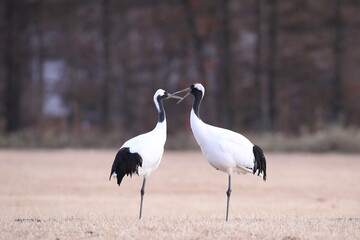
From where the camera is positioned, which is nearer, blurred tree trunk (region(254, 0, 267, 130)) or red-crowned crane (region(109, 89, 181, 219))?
red-crowned crane (region(109, 89, 181, 219))

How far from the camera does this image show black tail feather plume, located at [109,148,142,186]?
36.2 ft

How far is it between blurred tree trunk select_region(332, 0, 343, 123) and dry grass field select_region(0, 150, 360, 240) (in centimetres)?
778

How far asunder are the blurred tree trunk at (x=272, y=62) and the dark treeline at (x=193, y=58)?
0.04 metres

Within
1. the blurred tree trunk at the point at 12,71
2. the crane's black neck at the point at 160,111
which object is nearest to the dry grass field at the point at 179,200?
the crane's black neck at the point at 160,111

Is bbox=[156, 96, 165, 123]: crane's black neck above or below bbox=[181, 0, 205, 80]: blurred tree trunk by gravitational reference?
below

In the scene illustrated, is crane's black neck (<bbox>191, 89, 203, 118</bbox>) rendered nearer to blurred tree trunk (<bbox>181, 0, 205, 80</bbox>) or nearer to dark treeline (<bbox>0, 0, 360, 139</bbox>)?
dark treeline (<bbox>0, 0, 360, 139</bbox>)

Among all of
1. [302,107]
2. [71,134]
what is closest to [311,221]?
[71,134]

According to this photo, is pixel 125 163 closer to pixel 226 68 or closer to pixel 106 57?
pixel 226 68

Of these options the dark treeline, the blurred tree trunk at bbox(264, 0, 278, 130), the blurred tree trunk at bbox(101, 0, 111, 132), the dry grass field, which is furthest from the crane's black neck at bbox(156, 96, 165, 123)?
the blurred tree trunk at bbox(101, 0, 111, 132)

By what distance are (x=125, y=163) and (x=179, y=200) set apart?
4941 mm

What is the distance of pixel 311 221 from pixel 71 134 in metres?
21.2

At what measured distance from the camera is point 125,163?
437 inches

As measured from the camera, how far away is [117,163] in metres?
11.1

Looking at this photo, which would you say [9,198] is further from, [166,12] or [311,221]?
[166,12]
